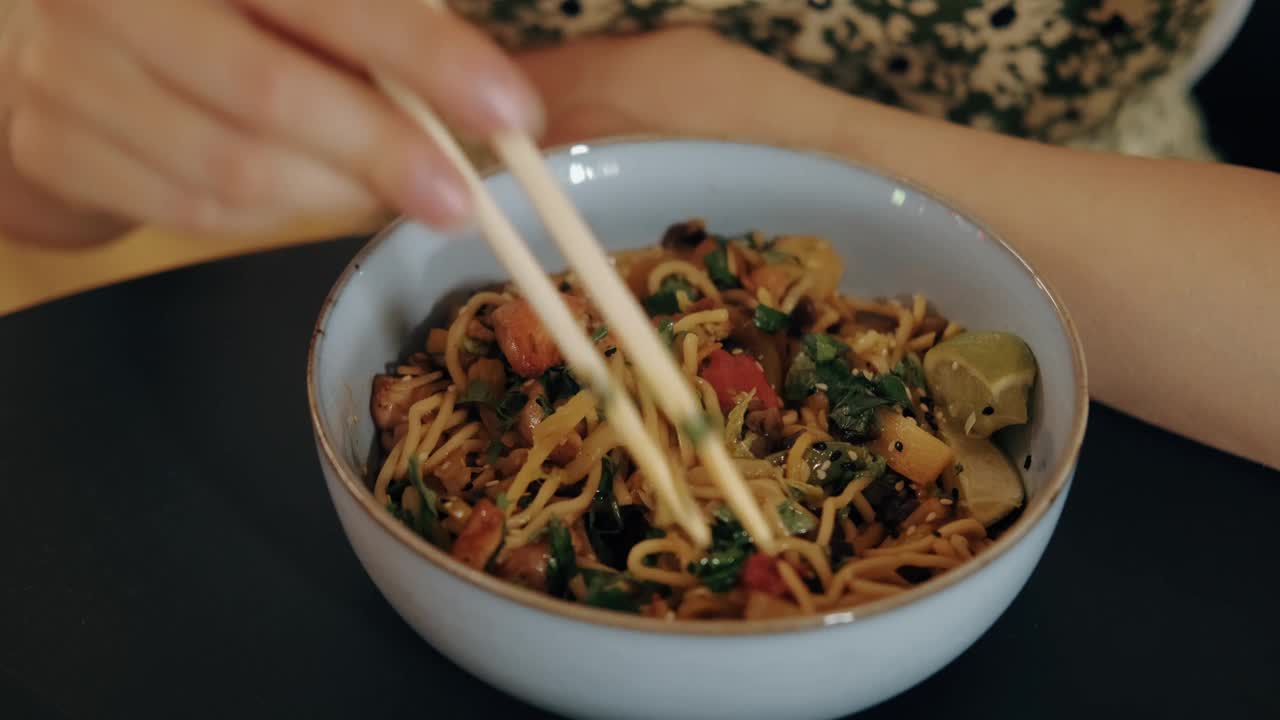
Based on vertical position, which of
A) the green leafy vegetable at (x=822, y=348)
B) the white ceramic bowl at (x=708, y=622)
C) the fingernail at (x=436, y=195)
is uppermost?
the fingernail at (x=436, y=195)

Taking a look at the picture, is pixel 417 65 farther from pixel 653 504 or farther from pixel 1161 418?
pixel 1161 418

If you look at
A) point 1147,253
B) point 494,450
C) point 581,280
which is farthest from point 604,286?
point 1147,253

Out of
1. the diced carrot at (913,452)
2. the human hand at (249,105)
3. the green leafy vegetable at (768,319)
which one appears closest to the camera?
the human hand at (249,105)

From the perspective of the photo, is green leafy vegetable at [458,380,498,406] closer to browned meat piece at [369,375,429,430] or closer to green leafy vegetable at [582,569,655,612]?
browned meat piece at [369,375,429,430]

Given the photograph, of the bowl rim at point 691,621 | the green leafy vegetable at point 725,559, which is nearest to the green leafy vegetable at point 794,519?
the green leafy vegetable at point 725,559

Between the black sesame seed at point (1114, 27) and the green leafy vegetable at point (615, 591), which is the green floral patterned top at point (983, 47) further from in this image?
the green leafy vegetable at point (615, 591)

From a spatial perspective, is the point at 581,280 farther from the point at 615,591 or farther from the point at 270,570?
the point at 270,570

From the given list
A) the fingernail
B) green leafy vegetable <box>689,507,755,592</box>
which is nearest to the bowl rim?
green leafy vegetable <box>689,507,755,592</box>
